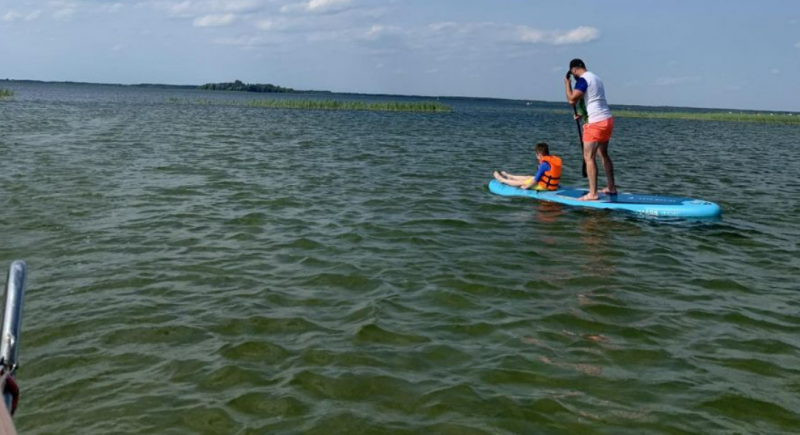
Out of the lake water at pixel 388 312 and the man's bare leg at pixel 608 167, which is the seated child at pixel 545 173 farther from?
the man's bare leg at pixel 608 167

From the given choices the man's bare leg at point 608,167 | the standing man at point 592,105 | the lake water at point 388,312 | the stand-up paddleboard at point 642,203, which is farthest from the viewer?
the man's bare leg at point 608,167

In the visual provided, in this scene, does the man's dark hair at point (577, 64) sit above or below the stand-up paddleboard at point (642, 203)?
above

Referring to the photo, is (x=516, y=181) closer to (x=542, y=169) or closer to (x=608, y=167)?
(x=542, y=169)

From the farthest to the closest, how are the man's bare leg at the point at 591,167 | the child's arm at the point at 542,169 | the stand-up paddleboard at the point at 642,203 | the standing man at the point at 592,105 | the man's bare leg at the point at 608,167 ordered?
the child's arm at the point at 542,169, the man's bare leg at the point at 608,167, the man's bare leg at the point at 591,167, the standing man at the point at 592,105, the stand-up paddleboard at the point at 642,203

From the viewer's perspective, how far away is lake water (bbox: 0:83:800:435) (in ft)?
16.9

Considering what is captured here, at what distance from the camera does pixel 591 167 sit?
13.3 metres

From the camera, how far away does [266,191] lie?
1469cm

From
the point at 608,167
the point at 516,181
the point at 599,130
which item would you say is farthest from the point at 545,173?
the point at 599,130

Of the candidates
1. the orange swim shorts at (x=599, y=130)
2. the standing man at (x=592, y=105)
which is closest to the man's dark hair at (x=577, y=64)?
the standing man at (x=592, y=105)

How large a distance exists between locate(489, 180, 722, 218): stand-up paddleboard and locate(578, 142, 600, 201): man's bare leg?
0.47 feet

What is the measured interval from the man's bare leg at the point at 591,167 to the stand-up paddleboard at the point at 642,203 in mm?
143

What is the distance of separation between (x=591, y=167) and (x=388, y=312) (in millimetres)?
7468

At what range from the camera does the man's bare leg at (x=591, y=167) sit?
1308 centimetres

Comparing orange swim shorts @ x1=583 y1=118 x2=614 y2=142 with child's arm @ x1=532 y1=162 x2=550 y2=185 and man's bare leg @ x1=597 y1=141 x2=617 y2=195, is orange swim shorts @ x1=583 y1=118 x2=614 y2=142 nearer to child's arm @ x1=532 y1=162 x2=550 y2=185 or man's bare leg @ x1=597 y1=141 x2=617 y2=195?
man's bare leg @ x1=597 y1=141 x2=617 y2=195
